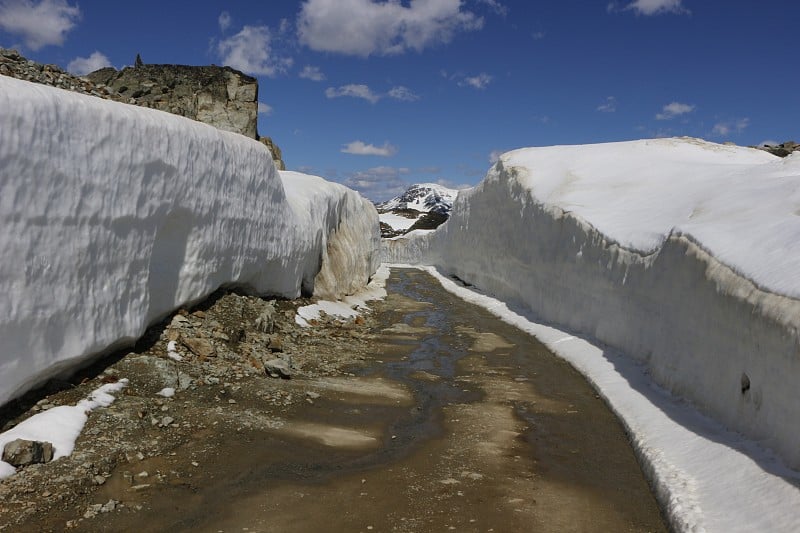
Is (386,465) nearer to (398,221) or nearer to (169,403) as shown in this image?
(169,403)

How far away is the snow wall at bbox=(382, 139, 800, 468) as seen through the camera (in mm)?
5453

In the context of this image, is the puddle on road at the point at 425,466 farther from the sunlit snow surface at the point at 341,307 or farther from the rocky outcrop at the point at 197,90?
the rocky outcrop at the point at 197,90

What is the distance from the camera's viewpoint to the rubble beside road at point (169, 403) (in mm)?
4375

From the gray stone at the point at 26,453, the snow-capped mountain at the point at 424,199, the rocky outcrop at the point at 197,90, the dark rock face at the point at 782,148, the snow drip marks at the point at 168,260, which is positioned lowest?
the gray stone at the point at 26,453

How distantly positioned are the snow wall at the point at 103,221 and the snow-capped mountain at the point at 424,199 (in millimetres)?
116427

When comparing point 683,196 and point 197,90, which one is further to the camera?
point 197,90

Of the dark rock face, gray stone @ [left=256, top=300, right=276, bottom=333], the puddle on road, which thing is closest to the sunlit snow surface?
gray stone @ [left=256, top=300, right=276, bottom=333]

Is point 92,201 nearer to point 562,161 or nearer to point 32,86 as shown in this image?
point 32,86

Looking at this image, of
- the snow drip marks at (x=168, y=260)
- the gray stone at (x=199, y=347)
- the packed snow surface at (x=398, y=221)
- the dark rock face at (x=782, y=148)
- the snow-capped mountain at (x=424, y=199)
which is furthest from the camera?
the snow-capped mountain at (x=424, y=199)

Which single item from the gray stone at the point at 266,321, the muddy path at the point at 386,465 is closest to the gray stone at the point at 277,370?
the muddy path at the point at 386,465

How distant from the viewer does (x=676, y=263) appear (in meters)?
8.26

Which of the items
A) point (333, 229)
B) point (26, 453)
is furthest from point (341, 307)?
point (26, 453)

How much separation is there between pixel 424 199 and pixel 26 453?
153 metres

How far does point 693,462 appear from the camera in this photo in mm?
5422
